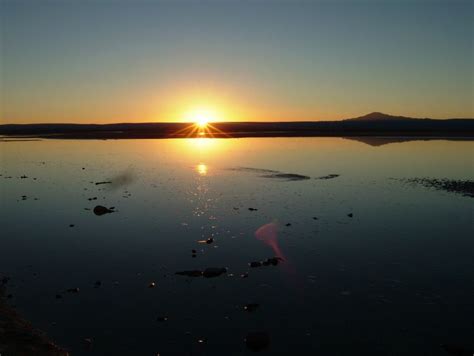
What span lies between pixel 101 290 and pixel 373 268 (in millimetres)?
12154

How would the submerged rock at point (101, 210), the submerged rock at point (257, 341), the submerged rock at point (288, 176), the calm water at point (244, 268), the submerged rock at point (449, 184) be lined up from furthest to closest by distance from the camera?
the submerged rock at point (288, 176) → the submerged rock at point (449, 184) → the submerged rock at point (101, 210) → the calm water at point (244, 268) → the submerged rock at point (257, 341)

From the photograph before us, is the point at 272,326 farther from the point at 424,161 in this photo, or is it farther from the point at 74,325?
the point at 424,161

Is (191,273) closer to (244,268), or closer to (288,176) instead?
(244,268)

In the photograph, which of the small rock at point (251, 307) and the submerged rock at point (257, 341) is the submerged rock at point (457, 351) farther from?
the small rock at point (251, 307)

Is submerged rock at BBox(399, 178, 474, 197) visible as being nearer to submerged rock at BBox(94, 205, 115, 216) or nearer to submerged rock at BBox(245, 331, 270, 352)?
submerged rock at BBox(245, 331, 270, 352)

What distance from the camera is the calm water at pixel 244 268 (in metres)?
13.9

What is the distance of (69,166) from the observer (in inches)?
2386

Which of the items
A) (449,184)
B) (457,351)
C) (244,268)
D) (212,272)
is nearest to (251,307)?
(212,272)

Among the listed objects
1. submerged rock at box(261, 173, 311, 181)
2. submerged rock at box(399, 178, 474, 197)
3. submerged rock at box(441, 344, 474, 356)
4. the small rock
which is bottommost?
the small rock

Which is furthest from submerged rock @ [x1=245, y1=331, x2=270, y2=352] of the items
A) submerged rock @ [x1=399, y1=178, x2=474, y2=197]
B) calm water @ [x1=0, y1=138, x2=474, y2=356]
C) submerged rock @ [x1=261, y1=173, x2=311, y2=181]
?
submerged rock @ [x1=261, y1=173, x2=311, y2=181]

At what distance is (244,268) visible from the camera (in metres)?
19.7

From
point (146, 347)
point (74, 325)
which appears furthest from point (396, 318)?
point (74, 325)

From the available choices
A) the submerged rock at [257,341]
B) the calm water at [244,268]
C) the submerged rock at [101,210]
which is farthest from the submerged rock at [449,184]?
the submerged rock at [101,210]

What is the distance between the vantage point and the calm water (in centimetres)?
1390
